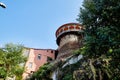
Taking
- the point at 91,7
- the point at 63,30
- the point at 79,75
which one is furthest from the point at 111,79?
the point at 63,30

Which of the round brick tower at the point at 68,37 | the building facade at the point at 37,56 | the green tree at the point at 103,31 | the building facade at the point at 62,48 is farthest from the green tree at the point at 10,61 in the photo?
the green tree at the point at 103,31

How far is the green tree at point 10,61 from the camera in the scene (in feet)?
97.5

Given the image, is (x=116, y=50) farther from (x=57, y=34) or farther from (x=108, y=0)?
(x=57, y=34)

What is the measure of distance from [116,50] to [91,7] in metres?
3.66

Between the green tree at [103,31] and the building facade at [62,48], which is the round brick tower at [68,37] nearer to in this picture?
the building facade at [62,48]

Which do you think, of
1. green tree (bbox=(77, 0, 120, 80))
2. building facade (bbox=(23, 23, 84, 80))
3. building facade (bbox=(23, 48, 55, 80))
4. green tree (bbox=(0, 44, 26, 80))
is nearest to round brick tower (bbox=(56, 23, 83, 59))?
building facade (bbox=(23, 23, 84, 80))

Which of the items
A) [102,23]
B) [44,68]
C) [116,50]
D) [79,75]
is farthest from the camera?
[44,68]

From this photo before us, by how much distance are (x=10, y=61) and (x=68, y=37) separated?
47.5 feet

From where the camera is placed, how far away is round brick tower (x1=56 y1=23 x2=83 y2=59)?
38.6 metres

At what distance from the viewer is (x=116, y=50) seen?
34.5ft

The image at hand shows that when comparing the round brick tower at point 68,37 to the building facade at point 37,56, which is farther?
the building facade at point 37,56

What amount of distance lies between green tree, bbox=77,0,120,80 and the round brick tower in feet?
79.4

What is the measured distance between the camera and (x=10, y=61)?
30.1 meters

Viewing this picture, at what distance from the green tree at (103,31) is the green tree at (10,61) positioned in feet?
60.0
